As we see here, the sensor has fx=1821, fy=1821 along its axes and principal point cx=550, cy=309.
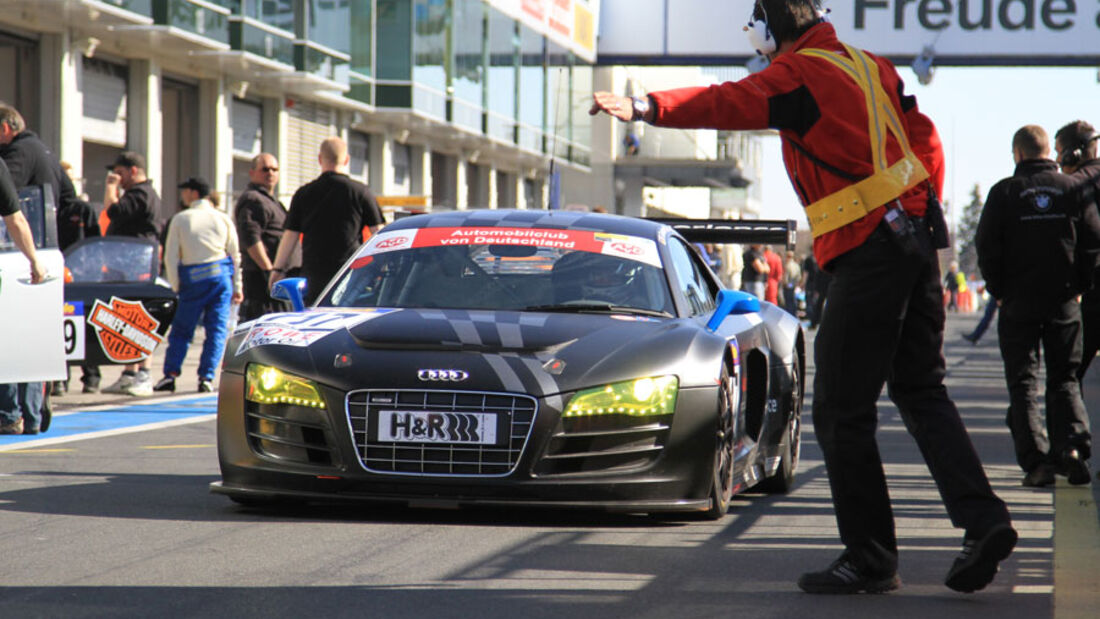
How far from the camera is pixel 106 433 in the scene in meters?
10.4

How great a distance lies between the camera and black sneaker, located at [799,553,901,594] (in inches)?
206

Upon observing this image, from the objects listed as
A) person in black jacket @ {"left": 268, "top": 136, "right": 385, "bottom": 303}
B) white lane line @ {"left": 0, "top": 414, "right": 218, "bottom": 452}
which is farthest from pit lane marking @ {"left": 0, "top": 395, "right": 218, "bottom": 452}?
person in black jacket @ {"left": 268, "top": 136, "right": 385, "bottom": 303}

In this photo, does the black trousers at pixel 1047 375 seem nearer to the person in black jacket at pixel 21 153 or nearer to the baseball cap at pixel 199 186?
the person in black jacket at pixel 21 153

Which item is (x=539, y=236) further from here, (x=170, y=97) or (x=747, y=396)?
(x=170, y=97)

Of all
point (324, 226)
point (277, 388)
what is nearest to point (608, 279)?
point (277, 388)

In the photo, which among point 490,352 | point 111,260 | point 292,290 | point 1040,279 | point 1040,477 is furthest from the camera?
point 111,260

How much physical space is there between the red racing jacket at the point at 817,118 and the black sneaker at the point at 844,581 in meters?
0.89

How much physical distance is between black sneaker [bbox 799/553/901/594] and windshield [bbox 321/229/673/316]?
2076mm

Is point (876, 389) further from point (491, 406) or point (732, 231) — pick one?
point (732, 231)

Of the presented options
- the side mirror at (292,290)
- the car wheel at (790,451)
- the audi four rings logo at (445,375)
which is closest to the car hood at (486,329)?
the audi four rings logo at (445,375)

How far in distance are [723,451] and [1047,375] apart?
275 centimetres

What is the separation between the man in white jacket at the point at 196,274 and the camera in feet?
45.1

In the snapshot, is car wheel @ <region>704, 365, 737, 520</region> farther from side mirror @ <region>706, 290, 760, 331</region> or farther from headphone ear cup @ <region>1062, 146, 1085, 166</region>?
headphone ear cup @ <region>1062, 146, 1085, 166</region>

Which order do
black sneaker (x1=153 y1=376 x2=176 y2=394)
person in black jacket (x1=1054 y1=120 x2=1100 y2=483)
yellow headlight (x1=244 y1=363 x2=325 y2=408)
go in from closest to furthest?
yellow headlight (x1=244 y1=363 x2=325 y2=408)
person in black jacket (x1=1054 y1=120 x2=1100 y2=483)
black sneaker (x1=153 y1=376 x2=176 y2=394)
